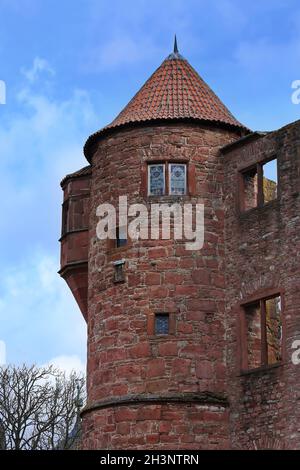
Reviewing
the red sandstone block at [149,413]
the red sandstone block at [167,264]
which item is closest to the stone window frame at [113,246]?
the red sandstone block at [167,264]

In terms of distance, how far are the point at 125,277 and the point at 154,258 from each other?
2.48 ft

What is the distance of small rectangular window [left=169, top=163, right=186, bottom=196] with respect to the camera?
24859 millimetres

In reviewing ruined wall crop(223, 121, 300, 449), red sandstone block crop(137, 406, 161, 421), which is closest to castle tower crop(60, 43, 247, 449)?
red sandstone block crop(137, 406, 161, 421)

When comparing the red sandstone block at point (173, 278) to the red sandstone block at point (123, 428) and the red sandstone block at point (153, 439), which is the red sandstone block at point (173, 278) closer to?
the red sandstone block at point (123, 428)

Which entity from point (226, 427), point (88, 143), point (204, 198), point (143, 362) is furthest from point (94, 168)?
point (226, 427)

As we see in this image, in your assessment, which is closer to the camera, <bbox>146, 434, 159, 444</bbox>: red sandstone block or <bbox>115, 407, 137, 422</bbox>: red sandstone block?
<bbox>146, 434, 159, 444</bbox>: red sandstone block

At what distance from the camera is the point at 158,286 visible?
24078 millimetres

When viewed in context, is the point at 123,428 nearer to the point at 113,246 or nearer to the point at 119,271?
the point at 119,271

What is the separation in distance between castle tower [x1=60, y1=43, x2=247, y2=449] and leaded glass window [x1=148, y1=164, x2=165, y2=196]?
0.07ft

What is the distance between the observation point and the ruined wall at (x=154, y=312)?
76.0 feet

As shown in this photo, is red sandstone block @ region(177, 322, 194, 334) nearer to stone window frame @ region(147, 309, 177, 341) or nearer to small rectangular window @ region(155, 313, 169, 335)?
stone window frame @ region(147, 309, 177, 341)

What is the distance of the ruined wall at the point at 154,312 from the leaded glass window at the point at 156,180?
0.17 meters

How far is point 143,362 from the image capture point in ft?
77.4

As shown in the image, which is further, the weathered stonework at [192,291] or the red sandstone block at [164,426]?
the red sandstone block at [164,426]
